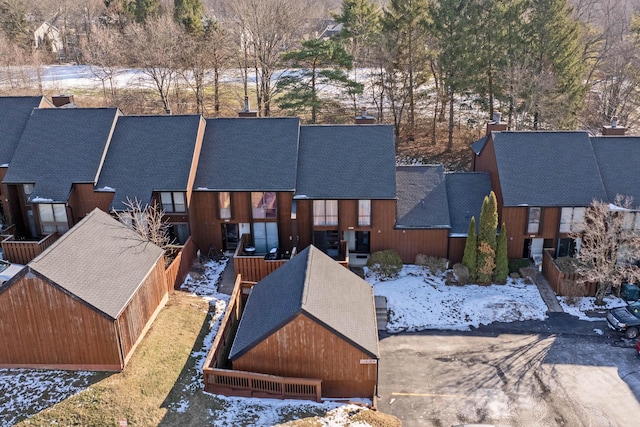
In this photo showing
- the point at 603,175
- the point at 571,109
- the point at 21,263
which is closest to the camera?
the point at 21,263

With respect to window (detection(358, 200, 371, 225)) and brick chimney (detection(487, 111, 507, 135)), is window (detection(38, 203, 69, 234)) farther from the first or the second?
brick chimney (detection(487, 111, 507, 135))

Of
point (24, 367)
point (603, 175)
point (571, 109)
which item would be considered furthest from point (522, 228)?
point (24, 367)

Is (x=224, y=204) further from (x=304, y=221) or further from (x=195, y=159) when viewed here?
(x=304, y=221)

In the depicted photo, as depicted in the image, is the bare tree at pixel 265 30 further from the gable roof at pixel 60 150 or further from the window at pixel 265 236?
the window at pixel 265 236

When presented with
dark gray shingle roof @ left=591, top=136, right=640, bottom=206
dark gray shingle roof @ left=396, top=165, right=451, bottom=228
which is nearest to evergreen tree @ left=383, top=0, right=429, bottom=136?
dark gray shingle roof @ left=396, top=165, right=451, bottom=228

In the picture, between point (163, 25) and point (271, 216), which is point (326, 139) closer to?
point (271, 216)

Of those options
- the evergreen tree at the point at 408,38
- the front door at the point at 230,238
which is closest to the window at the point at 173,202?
the front door at the point at 230,238

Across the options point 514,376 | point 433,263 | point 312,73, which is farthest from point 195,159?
point 312,73
